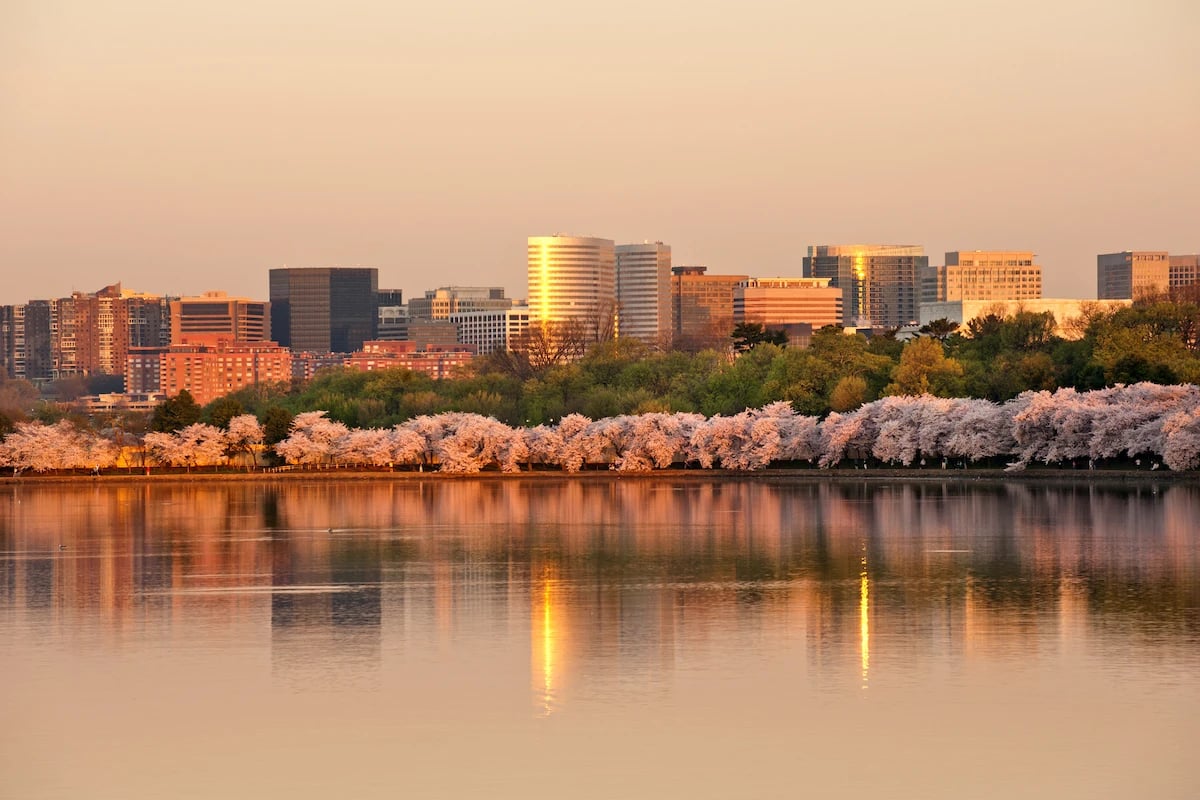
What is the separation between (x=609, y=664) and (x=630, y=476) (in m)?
79.6

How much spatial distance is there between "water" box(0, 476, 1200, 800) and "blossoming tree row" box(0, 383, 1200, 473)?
36.6 m

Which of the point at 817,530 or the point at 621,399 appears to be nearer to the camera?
the point at 817,530

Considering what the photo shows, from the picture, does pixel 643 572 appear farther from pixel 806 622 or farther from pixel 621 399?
pixel 621 399

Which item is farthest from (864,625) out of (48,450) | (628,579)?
(48,450)

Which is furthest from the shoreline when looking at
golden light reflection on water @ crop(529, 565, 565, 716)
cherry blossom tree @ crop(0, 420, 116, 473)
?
golden light reflection on water @ crop(529, 565, 565, 716)

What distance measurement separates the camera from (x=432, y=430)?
120688 millimetres

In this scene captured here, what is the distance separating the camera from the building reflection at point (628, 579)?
3312cm

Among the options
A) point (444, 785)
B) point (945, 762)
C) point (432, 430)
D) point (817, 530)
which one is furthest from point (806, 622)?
point (432, 430)

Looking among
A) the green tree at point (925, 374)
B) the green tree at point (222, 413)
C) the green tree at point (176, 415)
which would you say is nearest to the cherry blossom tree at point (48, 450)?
the green tree at point (176, 415)

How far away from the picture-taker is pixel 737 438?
112625mm

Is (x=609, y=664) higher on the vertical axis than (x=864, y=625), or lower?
lower

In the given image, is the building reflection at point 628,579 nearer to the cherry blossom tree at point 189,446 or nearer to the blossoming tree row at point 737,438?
the blossoming tree row at point 737,438

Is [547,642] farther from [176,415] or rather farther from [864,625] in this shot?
[176,415]

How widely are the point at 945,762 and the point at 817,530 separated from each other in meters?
36.4
